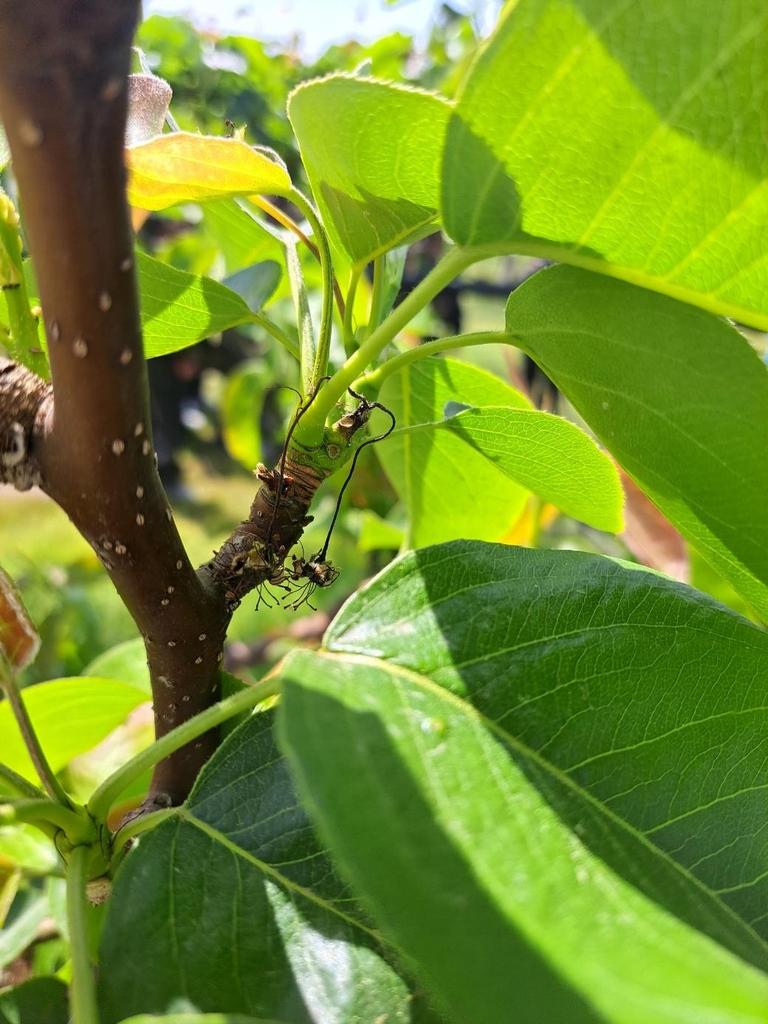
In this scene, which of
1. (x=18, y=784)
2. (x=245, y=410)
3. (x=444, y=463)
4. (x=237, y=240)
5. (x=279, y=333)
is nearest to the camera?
(x=18, y=784)

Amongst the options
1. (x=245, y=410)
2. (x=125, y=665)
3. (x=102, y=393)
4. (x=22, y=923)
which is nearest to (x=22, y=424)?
(x=102, y=393)

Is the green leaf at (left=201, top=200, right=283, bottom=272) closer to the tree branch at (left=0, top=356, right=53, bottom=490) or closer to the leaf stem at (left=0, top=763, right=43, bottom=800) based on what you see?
the tree branch at (left=0, top=356, right=53, bottom=490)

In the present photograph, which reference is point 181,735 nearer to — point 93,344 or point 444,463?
point 93,344

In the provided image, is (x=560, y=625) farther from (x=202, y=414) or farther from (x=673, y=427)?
(x=202, y=414)

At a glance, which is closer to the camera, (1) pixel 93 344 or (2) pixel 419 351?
(1) pixel 93 344

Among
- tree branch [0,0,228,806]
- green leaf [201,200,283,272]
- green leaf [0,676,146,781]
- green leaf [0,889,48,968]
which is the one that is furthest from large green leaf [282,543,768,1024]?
green leaf [0,889,48,968]

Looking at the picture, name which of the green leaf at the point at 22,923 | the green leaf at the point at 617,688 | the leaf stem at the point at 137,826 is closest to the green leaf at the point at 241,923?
the leaf stem at the point at 137,826
